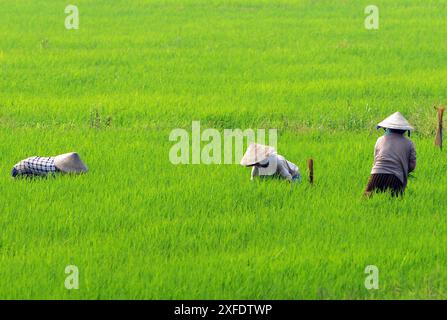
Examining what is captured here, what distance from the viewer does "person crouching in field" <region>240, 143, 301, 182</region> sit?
8.50 m

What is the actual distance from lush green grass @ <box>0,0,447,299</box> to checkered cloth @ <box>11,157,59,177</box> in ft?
0.64

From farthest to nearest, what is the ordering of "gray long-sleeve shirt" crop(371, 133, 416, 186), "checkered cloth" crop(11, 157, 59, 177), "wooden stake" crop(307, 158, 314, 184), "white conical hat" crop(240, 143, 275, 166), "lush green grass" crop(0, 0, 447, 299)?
"checkered cloth" crop(11, 157, 59, 177)
"white conical hat" crop(240, 143, 275, 166)
"wooden stake" crop(307, 158, 314, 184)
"gray long-sleeve shirt" crop(371, 133, 416, 186)
"lush green grass" crop(0, 0, 447, 299)

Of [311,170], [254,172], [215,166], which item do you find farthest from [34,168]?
[311,170]

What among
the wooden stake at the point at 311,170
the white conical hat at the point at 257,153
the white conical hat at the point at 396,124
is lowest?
the wooden stake at the point at 311,170

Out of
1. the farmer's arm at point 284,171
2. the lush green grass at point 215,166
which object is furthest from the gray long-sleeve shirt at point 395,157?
the farmer's arm at point 284,171

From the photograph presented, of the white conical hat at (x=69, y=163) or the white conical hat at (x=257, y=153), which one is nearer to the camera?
the white conical hat at (x=257, y=153)

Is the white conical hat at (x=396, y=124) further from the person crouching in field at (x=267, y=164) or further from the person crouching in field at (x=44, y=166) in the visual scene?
the person crouching in field at (x=44, y=166)

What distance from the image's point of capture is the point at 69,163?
887 cm

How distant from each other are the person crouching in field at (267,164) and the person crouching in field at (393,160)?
31.8 inches

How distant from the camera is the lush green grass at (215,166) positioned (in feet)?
20.8

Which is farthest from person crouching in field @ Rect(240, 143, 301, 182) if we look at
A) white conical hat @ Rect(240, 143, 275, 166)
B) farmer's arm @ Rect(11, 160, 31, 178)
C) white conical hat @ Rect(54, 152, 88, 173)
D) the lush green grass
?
farmer's arm @ Rect(11, 160, 31, 178)

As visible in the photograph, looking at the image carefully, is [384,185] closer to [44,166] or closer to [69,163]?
[69,163]

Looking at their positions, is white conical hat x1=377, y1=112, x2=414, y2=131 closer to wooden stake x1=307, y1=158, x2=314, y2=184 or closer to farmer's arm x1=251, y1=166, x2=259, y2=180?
wooden stake x1=307, y1=158, x2=314, y2=184
